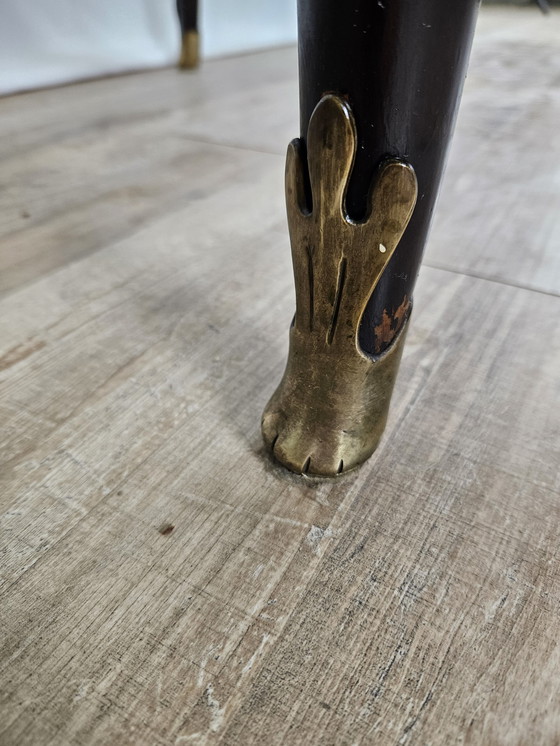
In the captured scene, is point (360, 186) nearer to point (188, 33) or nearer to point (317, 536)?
point (317, 536)

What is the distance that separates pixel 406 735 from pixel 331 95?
33cm

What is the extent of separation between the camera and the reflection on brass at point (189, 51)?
5.95ft

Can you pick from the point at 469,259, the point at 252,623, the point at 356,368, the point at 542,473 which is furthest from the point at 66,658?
the point at 469,259

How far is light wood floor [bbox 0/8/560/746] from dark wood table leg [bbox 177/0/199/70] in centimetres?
107

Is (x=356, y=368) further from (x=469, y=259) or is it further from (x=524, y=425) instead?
(x=469, y=259)

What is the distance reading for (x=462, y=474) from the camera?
1.55 ft

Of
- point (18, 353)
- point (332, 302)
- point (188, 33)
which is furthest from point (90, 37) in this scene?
point (332, 302)

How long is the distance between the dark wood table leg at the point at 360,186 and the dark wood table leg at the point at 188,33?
5.11 feet

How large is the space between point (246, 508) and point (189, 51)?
177cm

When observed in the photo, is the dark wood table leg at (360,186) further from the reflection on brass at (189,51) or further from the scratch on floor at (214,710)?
the reflection on brass at (189,51)

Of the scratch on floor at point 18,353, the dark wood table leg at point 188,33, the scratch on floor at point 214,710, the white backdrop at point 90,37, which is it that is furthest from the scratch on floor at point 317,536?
the dark wood table leg at point 188,33

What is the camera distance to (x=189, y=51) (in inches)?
73.0

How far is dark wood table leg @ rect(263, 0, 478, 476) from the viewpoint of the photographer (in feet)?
1.05

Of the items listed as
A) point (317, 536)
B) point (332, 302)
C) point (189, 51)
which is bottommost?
point (189, 51)
